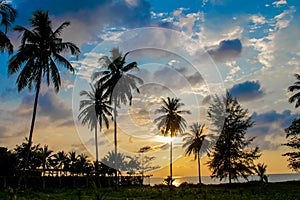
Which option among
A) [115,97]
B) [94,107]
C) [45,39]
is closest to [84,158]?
[94,107]

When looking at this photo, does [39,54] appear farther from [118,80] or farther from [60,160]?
[60,160]

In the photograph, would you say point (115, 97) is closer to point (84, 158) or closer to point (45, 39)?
point (45, 39)

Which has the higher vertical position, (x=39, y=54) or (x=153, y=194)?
(x=39, y=54)

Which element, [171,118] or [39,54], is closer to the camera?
[39,54]

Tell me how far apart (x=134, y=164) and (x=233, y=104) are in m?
50.7

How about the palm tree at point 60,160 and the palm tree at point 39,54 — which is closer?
the palm tree at point 39,54

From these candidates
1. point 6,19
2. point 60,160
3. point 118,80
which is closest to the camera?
point 6,19

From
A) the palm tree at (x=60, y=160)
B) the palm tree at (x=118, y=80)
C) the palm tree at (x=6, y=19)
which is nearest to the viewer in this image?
the palm tree at (x=6, y=19)

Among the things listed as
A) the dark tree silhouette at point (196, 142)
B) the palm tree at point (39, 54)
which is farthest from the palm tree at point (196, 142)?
the palm tree at point (39, 54)

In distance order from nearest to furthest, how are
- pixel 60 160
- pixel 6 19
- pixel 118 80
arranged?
pixel 6 19 → pixel 118 80 → pixel 60 160

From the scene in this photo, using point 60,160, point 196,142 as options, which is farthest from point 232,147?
point 60,160

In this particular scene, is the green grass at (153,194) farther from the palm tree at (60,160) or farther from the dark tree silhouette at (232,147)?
the palm tree at (60,160)

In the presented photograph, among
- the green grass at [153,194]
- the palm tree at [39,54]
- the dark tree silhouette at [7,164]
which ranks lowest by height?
the green grass at [153,194]

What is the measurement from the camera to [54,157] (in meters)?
76.5
